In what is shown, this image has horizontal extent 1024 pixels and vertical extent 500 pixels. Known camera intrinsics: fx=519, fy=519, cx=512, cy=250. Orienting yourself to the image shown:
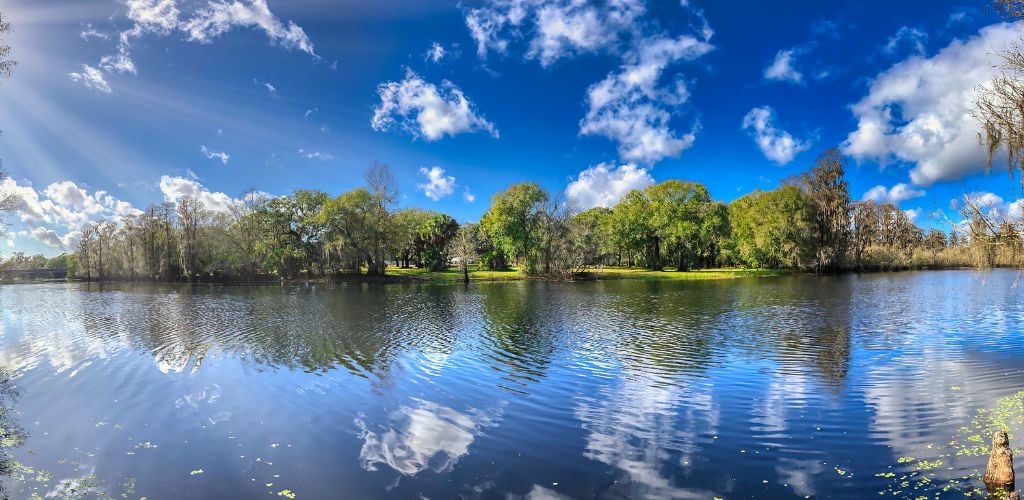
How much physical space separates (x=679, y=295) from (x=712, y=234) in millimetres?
44968

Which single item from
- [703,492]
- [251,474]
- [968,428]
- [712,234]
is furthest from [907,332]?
[712,234]

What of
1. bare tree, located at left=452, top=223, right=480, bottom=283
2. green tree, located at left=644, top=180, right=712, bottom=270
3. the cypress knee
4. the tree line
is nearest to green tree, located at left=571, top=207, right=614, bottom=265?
the tree line

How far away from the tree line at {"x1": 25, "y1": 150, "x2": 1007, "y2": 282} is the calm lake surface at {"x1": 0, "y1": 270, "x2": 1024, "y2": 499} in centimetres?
4568

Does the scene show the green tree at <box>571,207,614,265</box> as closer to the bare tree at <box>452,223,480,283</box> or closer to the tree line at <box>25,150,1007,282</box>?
the tree line at <box>25,150,1007,282</box>

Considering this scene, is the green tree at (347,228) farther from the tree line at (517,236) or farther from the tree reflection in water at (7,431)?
the tree reflection in water at (7,431)

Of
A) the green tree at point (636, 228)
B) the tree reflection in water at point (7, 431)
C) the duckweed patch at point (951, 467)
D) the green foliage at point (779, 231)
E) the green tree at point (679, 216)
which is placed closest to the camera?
the duckweed patch at point (951, 467)

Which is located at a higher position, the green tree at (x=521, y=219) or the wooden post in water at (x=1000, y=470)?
the green tree at (x=521, y=219)

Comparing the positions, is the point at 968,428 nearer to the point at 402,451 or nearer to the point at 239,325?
the point at 402,451

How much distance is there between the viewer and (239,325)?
1180 inches

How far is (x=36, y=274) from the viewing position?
12044 cm

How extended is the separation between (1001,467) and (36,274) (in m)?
163

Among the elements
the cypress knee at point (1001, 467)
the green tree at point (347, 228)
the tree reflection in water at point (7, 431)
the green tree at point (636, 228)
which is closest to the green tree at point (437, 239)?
the green tree at point (347, 228)

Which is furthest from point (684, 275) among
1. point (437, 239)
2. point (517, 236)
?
point (437, 239)

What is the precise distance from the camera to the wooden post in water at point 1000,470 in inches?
305
